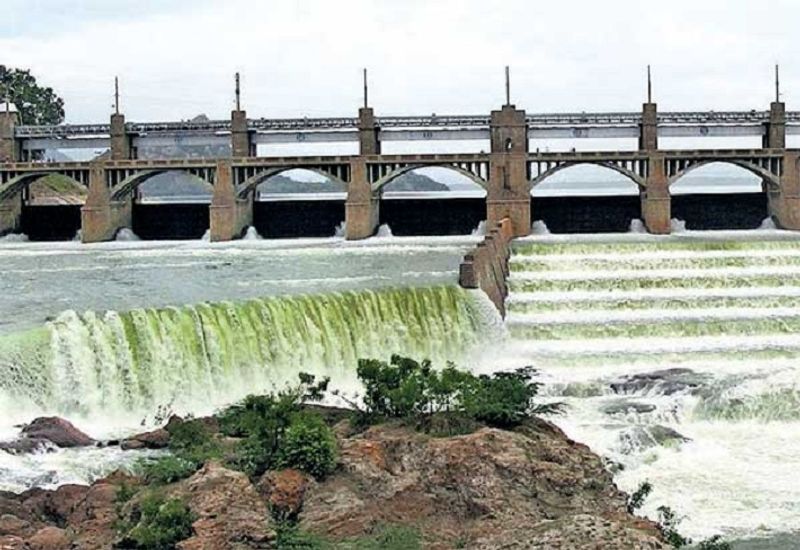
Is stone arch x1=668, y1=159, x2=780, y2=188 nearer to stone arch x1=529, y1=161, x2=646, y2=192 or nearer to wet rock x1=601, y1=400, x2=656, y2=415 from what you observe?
stone arch x1=529, y1=161, x2=646, y2=192

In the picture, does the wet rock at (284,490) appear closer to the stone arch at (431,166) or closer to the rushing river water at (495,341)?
the rushing river water at (495,341)

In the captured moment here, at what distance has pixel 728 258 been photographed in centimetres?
3619

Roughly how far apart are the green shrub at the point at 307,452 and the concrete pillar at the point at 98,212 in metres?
34.1

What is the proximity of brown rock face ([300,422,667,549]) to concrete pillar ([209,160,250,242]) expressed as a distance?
3186cm

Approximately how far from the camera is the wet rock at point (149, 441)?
18.9 meters

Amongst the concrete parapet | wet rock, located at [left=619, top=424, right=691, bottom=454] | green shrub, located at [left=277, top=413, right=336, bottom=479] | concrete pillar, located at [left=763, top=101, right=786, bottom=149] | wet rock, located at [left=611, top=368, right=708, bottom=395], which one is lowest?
wet rock, located at [left=619, top=424, right=691, bottom=454]

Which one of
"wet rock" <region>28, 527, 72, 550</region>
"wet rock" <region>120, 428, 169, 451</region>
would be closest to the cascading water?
"wet rock" <region>120, 428, 169, 451</region>

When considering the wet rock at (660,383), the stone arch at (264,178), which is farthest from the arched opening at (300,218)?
the wet rock at (660,383)

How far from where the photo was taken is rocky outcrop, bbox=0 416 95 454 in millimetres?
18859

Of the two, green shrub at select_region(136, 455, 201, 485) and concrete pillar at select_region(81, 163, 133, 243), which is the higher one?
concrete pillar at select_region(81, 163, 133, 243)

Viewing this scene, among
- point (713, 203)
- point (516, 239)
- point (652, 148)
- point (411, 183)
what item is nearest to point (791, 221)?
point (713, 203)

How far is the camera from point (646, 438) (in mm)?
21734

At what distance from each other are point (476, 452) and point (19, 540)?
5.76m

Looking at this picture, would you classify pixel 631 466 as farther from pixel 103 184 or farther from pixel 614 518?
pixel 103 184
